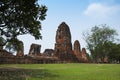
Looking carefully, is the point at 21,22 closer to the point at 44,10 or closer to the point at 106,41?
the point at 44,10

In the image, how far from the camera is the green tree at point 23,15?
2083 cm

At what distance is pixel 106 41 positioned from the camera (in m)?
79.6

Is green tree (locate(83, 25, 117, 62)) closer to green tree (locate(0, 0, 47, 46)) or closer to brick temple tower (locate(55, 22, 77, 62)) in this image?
brick temple tower (locate(55, 22, 77, 62))

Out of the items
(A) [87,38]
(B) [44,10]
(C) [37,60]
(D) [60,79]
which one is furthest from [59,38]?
(D) [60,79]

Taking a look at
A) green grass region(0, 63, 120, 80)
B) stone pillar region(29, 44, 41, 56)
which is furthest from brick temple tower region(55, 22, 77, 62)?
green grass region(0, 63, 120, 80)

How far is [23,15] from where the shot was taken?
69.4 feet

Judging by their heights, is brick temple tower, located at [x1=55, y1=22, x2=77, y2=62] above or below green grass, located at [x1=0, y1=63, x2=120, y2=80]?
above

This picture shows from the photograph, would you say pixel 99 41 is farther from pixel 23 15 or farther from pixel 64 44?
pixel 23 15

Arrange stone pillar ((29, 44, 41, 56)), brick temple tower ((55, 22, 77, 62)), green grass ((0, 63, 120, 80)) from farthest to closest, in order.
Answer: stone pillar ((29, 44, 41, 56)) → brick temple tower ((55, 22, 77, 62)) → green grass ((0, 63, 120, 80))

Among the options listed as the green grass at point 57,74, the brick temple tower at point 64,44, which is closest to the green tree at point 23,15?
the green grass at point 57,74

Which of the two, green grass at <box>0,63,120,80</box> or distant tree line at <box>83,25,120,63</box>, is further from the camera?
distant tree line at <box>83,25,120,63</box>

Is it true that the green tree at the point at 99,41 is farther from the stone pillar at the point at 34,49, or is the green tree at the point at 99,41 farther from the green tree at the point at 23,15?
the green tree at the point at 23,15

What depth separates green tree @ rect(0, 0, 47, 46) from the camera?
2083 cm

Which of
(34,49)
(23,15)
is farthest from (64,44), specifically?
(23,15)
